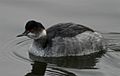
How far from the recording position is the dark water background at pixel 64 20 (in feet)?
40.0

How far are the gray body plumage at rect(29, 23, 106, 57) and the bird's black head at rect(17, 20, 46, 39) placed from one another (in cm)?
14

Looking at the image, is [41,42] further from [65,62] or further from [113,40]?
[113,40]

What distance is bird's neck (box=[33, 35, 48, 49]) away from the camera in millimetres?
13016

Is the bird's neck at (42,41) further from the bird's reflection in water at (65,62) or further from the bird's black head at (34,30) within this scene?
the bird's reflection in water at (65,62)

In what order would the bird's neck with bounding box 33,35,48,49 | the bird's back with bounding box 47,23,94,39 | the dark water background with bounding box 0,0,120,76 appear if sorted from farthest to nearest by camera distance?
the bird's neck with bounding box 33,35,48,49 → the bird's back with bounding box 47,23,94,39 → the dark water background with bounding box 0,0,120,76

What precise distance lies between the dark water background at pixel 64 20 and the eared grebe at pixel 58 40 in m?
0.23

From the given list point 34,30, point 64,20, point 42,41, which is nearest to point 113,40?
point 64,20

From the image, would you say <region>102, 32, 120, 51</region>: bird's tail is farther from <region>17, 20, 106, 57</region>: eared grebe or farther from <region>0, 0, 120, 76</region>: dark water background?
<region>17, 20, 106, 57</region>: eared grebe

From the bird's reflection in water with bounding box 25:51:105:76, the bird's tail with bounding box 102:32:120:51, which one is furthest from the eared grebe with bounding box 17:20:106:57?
the bird's tail with bounding box 102:32:120:51

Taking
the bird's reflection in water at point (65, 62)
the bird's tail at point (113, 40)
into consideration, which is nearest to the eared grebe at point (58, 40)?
the bird's reflection in water at point (65, 62)

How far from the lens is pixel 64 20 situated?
14586mm

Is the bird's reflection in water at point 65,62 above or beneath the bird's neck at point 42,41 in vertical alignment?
beneath

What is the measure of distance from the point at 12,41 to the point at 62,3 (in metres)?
2.50

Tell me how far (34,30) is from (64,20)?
193 centimetres
